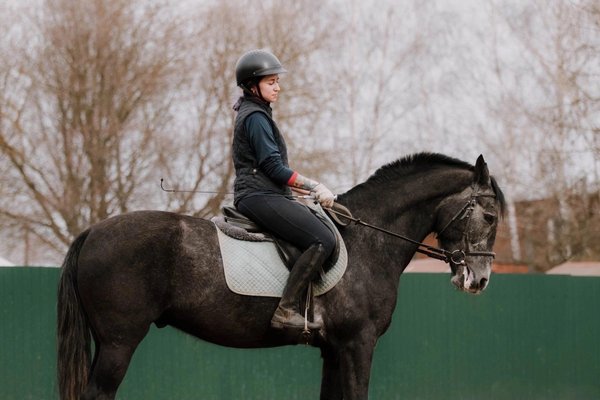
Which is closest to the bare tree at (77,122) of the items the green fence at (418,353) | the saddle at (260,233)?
the green fence at (418,353)

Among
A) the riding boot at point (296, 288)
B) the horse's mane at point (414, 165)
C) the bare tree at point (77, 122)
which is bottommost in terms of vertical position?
the riding boot at point (296, 288)

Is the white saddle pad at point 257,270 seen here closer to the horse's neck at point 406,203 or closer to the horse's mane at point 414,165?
the horse's neck at point 406,203

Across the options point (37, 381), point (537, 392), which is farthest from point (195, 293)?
point (537, 392)

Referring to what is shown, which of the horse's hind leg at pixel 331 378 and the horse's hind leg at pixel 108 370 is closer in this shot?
the horse's hind leg at pixel 108 370

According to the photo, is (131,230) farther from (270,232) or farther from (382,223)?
(382,223)

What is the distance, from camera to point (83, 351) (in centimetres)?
602

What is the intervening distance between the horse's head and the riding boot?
121cm

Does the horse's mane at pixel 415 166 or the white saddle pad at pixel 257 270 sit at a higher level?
the horse's mane at pixel 415 166

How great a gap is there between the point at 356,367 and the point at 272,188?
4.85ft

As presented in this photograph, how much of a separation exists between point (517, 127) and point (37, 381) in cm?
1908

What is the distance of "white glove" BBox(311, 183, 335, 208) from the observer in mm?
6238

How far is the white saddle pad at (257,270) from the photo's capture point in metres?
6.21

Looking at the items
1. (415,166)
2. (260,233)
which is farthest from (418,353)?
(260,233)

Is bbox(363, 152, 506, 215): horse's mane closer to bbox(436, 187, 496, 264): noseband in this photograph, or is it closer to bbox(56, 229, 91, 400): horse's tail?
bbox(436, 187, 496, 264): noseband
